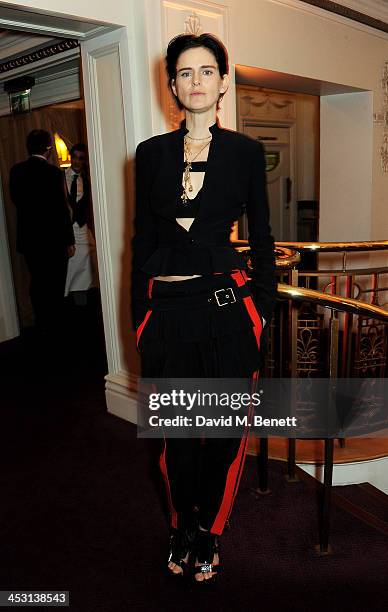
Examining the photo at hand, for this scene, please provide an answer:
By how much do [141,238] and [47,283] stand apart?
324 cm

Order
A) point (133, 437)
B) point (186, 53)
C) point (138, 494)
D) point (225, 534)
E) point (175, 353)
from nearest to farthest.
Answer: point (186, 53), point (175, 353), point (225, 534), point (138, 494), point (133, 437)

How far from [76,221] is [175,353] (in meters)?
4.15

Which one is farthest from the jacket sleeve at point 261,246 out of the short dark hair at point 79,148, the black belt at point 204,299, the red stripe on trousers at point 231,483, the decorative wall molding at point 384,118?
the short dark hair at point 79,148

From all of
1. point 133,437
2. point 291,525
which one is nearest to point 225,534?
point 291,525

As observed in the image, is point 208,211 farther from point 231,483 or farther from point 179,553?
point 179,553

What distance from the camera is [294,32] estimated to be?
11.7 ft

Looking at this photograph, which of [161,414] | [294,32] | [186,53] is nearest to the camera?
[186,53]

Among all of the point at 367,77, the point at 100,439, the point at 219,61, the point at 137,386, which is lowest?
the point at 100,439

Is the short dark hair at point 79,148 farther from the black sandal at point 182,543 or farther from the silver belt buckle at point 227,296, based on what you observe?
the black sandal at point 182,543

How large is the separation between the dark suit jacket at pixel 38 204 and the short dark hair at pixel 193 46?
315 centimetres

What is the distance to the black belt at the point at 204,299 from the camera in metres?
1.57

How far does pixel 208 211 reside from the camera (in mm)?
1557

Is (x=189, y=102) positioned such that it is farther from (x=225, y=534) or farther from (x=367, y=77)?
(x=367, y=77)

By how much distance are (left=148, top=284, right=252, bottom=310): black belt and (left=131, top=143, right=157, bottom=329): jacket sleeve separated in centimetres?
9
